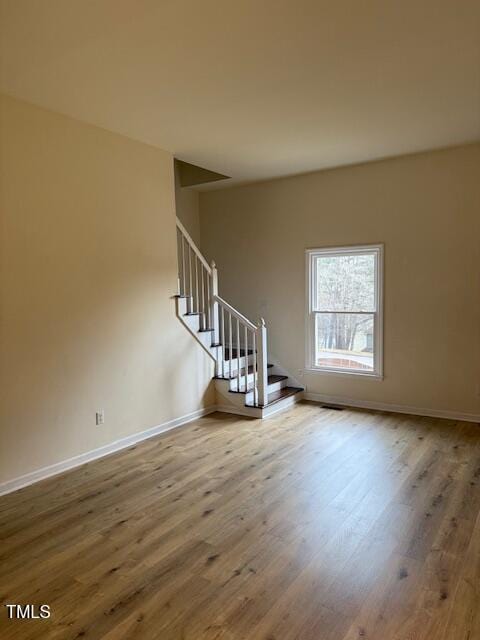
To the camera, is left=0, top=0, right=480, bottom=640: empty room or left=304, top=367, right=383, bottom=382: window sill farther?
left=304, top=367, right=383, bottom=382: window sill

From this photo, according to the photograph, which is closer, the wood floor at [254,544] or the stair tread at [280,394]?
the wood floor at [254,544]

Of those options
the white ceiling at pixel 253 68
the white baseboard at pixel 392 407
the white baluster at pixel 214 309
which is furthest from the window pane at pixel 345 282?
the white ceiling at pixel 253 68

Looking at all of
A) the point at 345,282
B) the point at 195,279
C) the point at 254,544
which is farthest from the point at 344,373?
the point at 254,544

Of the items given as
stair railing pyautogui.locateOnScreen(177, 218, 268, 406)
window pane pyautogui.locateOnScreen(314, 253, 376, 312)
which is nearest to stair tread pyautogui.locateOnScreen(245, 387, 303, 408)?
stair railing pyautogui.locateOnScreen(177, 218, 268, 406)

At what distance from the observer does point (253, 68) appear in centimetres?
304

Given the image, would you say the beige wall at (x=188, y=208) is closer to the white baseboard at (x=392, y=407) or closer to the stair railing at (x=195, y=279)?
the stair railing at (x=195, y=279)

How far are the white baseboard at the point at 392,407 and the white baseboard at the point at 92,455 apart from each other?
5.37 feet

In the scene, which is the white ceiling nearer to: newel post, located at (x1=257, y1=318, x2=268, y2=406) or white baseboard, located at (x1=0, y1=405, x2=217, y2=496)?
newel post, located at (x1=257, y1=318, x2=268, y2=406)

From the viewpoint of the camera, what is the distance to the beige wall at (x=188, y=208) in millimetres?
6543

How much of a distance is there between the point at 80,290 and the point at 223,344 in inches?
83.4

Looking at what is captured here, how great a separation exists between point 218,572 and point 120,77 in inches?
129

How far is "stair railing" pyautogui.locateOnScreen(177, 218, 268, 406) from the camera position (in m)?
5.37

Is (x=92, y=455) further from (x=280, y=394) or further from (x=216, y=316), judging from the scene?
(x=280, y=394)

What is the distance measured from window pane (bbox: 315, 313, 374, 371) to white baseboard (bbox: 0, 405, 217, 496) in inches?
72.1
